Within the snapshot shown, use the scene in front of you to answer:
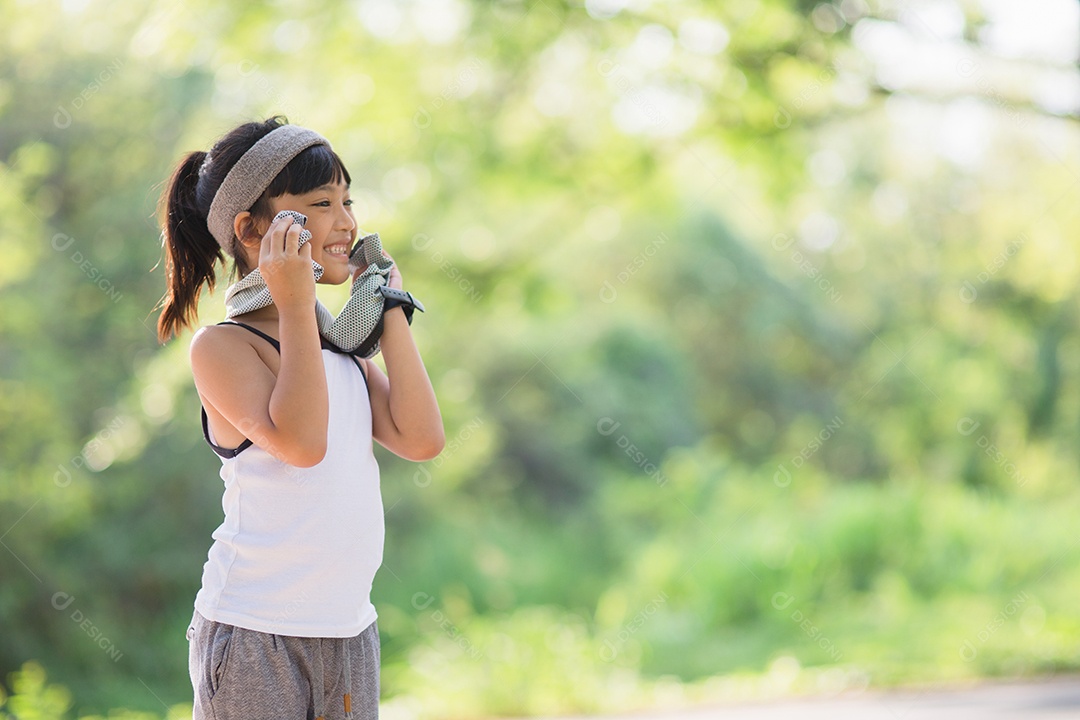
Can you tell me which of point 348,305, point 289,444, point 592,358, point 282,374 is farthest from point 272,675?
point 592,358

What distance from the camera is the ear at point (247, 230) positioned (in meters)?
1.63

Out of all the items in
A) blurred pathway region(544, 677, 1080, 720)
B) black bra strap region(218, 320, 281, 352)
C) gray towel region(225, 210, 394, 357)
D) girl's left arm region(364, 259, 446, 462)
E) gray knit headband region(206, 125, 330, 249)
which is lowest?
blurred pathway region(544, 677, 1080, 720)

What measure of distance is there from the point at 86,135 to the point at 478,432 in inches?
184

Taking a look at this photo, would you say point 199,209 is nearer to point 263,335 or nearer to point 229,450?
point 263,335

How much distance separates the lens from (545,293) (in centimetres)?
609

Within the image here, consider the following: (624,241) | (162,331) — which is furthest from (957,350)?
(162,331)

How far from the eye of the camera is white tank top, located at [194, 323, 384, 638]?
1.50 meters

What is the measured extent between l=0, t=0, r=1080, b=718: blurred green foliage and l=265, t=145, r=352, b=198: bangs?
1.07ft

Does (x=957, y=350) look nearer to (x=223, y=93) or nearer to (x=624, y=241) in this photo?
(x=624, y=241)

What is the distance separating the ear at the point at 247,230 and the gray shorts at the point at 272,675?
59cm

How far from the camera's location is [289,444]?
57.9 inches

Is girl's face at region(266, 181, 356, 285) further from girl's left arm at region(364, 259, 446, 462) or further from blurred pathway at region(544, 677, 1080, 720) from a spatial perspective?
blurred pathway at region(544, 677, 1080, 720)

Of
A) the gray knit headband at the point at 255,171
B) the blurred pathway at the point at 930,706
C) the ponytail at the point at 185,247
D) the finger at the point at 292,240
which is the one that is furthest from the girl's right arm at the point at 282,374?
the blurred pathway at the point at 930,706

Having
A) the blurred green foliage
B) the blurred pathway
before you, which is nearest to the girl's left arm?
the blurred green foliage
